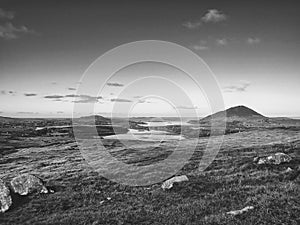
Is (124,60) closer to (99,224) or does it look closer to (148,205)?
(148,205)

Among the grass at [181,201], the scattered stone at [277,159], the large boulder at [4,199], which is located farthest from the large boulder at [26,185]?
the scattered stone at [277,159]

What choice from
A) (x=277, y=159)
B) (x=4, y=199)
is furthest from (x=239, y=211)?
(x=4, y=199)

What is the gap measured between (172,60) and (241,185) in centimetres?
2172

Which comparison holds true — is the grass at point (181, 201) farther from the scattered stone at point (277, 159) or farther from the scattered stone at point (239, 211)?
the scattered stone at point (277, 159)

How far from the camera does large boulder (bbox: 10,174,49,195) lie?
2373 cm

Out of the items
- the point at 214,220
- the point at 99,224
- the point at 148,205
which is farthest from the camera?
the point at 148,205

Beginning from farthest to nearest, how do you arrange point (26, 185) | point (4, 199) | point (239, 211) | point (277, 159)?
1. point (277, 159)
2. point (26, 185)
3. point (4, 199)
4. point (239, 211)

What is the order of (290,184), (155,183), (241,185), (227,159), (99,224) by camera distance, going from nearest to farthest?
(99,224) < (290,184) < (241,185) < (155,183) < (227,159)

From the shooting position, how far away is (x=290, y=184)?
21.0 metres

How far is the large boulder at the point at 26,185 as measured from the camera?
23734 mm

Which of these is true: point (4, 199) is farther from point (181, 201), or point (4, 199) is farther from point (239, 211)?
point (239, 211)

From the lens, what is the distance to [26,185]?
2431cm

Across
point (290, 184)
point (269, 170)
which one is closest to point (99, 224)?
point (290, 184)

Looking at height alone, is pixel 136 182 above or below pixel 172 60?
below
